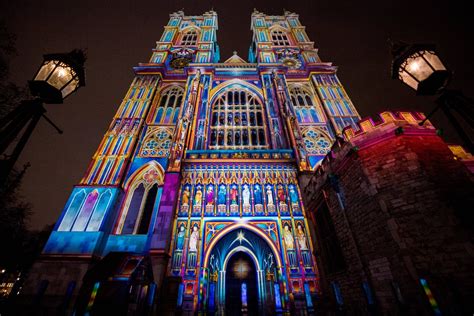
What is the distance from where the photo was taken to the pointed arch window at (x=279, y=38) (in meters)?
23.6

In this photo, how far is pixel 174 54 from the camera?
832 inches

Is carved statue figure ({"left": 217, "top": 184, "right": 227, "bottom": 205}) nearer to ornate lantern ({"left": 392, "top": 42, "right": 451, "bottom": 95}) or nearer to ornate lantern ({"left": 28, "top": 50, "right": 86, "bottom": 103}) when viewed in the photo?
ornate lantern ({"left": 28, "top": 50, "right": 86, "bottom": 103})

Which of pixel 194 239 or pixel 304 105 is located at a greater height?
pixel 304 105

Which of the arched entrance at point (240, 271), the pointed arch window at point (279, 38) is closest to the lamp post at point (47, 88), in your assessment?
the arched entrance at point (240, 271)

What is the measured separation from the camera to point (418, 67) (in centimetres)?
435

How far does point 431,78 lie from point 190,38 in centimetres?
2628

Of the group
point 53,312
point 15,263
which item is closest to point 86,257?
point 53,312

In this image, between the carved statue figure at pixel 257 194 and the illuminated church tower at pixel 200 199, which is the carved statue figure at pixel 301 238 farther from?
the carved statue figure at pixel 257 194

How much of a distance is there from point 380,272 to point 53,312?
11688mm

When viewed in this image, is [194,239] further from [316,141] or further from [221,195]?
[316,141]

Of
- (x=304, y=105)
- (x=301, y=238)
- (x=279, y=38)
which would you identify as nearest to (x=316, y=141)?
(x=304, y=105)

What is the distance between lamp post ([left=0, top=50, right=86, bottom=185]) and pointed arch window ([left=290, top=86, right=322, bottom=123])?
573 inches

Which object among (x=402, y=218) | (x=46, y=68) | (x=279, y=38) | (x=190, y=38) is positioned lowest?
(x=402, y=218)

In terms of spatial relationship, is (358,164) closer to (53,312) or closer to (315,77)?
(53,312)
